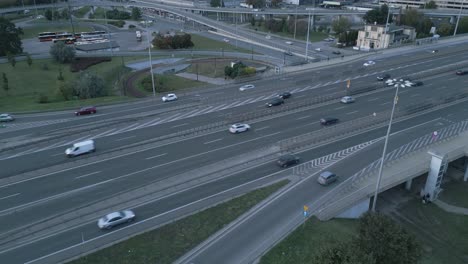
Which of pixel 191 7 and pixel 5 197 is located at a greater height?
pixel 191 7

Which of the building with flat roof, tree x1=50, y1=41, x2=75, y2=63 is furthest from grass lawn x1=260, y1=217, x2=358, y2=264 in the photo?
the building with flat roof

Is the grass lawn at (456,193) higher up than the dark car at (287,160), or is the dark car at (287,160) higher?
the dark car at (287,160)

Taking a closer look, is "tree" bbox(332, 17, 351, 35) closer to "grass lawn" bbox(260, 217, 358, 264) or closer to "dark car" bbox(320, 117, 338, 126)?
"dark car" bbox(320, 117, 338, 126)

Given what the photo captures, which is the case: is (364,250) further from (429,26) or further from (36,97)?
(429,26)

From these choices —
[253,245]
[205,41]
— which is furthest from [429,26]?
[253,245]

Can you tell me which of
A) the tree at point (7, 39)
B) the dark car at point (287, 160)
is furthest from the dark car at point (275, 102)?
the tree at point (7, 39)

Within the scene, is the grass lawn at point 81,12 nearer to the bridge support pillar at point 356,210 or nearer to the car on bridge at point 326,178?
the car on bridge at point 326,178
